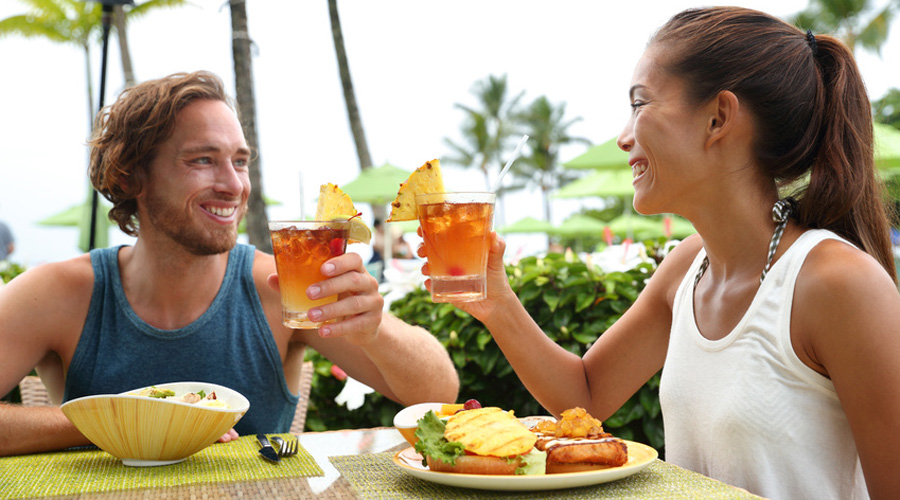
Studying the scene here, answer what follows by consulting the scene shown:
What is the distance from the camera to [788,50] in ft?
5.60

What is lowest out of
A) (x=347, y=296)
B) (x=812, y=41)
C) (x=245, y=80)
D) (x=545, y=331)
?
(x=545, y=331)

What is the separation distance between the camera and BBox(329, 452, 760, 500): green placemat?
4.05 feet

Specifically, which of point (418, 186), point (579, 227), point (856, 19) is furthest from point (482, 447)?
point (856, 19)

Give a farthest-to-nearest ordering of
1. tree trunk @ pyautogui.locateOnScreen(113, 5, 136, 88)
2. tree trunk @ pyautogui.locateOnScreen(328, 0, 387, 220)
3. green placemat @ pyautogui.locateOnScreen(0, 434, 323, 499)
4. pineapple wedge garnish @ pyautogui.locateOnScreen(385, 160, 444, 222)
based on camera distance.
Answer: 1. tree trunk @ pyautogui.locateOnScreen(113, 5, 136, 88)
2. tree trunk @ pyautogui.locateOnScreen(328, 0, 387, 220)
3. pineapple wedge garnish @ pyautogui.locateOnScreen(385, 160, 444, 222)
4. green placemat @ pyautogui.locateOnScreen(0, 434, 323, 499)

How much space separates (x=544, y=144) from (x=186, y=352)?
5098cm

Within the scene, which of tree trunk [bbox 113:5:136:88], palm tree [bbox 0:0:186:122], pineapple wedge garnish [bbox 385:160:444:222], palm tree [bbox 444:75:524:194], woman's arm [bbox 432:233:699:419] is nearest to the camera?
pineapple wedge garnish [bbox 385:160:444:222]

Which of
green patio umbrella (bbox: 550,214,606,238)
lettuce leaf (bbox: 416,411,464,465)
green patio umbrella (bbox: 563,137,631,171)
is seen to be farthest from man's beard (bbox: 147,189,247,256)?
green patio umbrella (bbox: 550,214,606,238)

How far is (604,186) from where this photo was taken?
17844mm

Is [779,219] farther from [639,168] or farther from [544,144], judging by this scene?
[544,144]

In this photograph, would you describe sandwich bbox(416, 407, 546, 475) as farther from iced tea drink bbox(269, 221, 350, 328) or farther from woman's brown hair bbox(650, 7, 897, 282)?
woman's brown hair bbox(650, 7, 897, 282)

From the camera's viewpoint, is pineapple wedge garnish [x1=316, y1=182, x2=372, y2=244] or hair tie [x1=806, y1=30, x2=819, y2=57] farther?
hair tie [x1=806, y1=30, x2=819, y2=57]

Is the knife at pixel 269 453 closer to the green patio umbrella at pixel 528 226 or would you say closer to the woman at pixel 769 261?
the woman at pixel 769 261

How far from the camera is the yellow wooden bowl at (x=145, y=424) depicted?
1448 mm

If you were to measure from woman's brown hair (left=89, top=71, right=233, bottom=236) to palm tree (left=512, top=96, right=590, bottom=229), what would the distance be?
49261 millimetres
